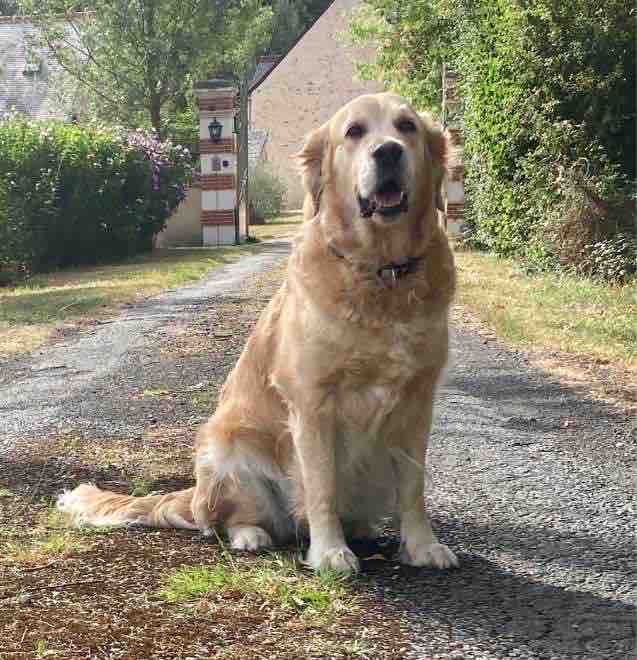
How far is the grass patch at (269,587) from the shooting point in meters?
3.07

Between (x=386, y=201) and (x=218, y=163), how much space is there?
1898cm

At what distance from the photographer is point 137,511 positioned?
3.83 metres

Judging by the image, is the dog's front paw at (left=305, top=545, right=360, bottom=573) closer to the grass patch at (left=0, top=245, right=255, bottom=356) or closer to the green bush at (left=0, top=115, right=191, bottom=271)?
the grass patch at (left=0, top=245, right=255, bottom=356)

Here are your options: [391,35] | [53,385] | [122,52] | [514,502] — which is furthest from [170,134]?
[514,502]

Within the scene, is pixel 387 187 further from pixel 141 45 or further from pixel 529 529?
pixel 141 45

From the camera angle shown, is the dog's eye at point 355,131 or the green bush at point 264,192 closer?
the dog's eye at point 355,131

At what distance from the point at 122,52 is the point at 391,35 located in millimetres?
8579

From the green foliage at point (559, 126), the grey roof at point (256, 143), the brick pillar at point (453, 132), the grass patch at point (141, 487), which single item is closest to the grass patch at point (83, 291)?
the brick pillar at point (453, 132)

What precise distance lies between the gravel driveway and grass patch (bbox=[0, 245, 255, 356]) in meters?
1.47

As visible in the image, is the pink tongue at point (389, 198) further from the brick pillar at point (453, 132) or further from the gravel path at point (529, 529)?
the brick pillar at point (453, 132)

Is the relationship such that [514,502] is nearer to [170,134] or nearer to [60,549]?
[60,549]

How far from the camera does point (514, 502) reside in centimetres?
420

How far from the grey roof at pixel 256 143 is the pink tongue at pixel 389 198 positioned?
3605 cm

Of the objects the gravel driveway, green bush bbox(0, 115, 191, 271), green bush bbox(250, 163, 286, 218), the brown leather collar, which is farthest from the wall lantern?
the brown leather collar
